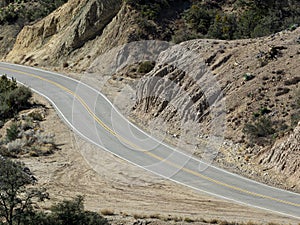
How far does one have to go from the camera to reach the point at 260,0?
178 feet

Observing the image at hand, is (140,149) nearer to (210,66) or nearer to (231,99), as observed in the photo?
(231,99)

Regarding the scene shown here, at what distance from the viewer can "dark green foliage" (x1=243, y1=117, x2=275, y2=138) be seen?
95.5ft

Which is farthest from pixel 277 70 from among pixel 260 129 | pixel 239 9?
pixel 239 9

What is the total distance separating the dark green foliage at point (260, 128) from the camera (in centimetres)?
2911

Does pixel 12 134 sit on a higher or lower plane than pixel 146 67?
lower

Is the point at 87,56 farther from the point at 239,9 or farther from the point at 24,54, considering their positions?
the point at 239,9

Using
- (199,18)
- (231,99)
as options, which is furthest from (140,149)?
(199,18)

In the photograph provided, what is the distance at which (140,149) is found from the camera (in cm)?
3178

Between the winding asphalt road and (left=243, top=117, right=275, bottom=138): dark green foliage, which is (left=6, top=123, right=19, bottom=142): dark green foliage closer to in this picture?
the winding asphalt road

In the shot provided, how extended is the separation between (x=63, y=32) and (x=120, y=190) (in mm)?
40160

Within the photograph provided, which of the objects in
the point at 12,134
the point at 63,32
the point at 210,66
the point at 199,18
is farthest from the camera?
the point at 63,32

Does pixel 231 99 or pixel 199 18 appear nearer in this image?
pixel 231 99

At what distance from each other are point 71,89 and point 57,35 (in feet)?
57.0

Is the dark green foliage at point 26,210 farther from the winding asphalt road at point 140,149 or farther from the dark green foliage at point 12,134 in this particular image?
the dark green foliage at point 12,134
